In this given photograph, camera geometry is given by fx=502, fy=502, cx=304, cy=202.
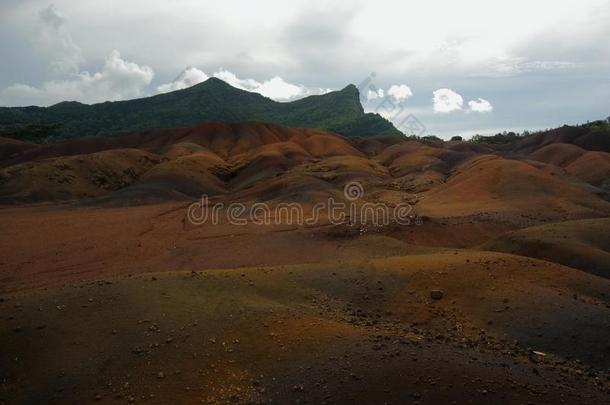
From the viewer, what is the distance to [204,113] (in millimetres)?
87625

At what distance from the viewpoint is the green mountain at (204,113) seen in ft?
261

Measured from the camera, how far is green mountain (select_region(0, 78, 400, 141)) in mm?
79500

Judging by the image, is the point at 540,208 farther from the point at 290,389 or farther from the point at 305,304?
the point at 290,389

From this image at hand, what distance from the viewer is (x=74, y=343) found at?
6328 mm

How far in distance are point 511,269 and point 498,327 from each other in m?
2.20

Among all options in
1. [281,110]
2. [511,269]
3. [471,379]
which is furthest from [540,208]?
[281,110]
